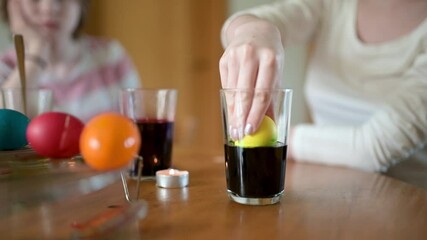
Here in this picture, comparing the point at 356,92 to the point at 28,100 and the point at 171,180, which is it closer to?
the point at 171,180

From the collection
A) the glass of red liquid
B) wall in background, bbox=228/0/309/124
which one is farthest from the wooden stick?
wall in background, bbox=228/0/309/124

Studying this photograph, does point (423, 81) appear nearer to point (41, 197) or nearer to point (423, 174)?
point (423, 174)

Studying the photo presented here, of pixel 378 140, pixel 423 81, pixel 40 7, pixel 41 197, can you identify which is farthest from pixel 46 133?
pixel 40 7

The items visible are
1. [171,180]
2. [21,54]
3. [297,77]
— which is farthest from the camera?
[297,77]

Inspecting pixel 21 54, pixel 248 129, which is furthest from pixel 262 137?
pixel 21 54

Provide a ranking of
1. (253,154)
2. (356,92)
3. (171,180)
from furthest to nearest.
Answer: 1. (356,92)
2. (171,180)
3. (253,154)
